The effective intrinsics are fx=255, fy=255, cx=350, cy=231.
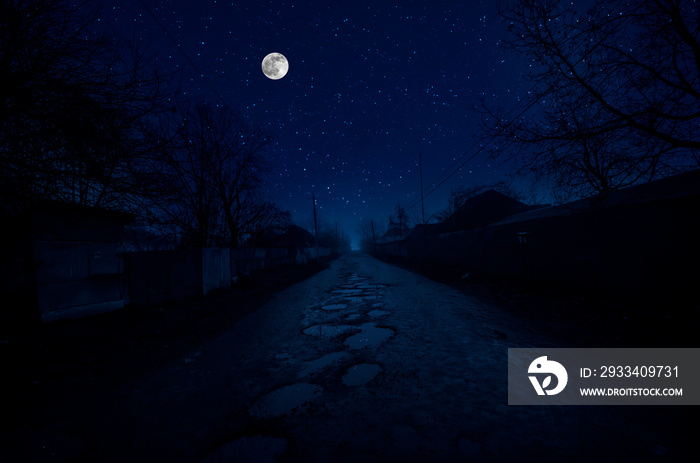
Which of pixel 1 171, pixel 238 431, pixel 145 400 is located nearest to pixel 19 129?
pixel 1 171

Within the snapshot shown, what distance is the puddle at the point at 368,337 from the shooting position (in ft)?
13.4

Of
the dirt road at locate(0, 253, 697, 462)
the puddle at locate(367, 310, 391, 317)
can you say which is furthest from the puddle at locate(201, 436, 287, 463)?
the puddle at locate(367, 310, 391, 317)

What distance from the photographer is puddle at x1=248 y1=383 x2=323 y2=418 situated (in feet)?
7.81

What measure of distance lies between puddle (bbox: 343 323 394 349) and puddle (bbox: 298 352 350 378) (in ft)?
1.18

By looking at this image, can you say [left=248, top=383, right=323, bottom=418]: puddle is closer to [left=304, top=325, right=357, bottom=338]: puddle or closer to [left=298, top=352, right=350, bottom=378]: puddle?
[left=298, top=352, right=350, bottom=378]: puddle

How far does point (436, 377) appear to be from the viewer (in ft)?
9.49

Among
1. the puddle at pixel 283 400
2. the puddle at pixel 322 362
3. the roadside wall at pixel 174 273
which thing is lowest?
the puddle at pixel 322 362

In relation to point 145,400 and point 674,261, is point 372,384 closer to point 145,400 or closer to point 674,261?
point 145,400

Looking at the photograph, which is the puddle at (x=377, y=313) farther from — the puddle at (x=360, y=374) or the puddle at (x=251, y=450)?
the puddle at (x=251, y=450)

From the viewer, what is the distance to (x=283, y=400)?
2.58m

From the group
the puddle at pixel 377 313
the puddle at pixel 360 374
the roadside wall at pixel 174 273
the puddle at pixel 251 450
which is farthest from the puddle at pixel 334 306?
the roadside wall at pixel 174 273

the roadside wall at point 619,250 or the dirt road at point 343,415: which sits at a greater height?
the roadside wall at point 619,250

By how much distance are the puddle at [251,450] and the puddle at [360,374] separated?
3.35ft

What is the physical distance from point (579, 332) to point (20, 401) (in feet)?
24.9
